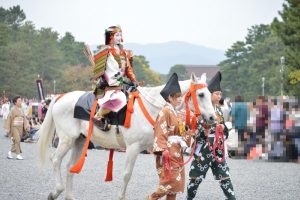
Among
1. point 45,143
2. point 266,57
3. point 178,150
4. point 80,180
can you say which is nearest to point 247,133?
point 80,180

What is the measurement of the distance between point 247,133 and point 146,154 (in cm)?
395

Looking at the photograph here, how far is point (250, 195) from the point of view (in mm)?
10688

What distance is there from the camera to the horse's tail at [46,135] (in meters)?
10.9

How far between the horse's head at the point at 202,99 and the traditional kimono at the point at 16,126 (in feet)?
33.7

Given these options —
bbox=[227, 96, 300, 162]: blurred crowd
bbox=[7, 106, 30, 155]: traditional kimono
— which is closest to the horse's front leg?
bbox=[227, 96, 300, 162]: blurred crowd

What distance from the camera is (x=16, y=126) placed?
17.9 meters

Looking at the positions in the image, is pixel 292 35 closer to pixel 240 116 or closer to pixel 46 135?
pixel 240 116

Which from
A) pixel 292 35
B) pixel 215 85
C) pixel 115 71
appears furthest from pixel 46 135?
pixel 292 35

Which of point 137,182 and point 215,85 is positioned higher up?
point 215,85

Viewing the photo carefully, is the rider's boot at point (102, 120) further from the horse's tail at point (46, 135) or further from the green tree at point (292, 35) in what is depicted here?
the green tree at point (292, 35)

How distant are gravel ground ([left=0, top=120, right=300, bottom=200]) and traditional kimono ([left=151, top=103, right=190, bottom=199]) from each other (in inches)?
90.7

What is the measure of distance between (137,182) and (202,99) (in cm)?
436

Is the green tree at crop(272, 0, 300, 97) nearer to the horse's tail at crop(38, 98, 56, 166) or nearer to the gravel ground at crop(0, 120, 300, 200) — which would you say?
the gravel ground at crop(0, 120, 300, 200)

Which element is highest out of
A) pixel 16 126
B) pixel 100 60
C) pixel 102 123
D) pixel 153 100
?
pixel 100 60
